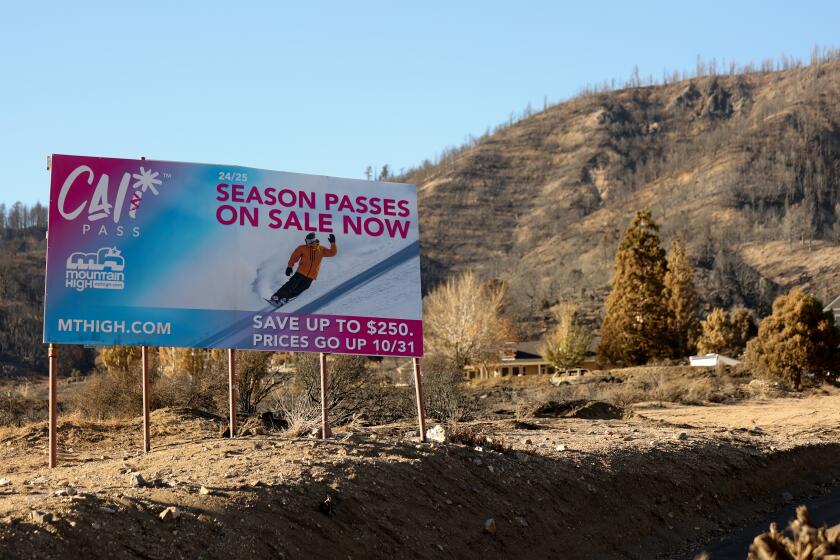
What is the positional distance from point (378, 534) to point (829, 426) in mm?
20318

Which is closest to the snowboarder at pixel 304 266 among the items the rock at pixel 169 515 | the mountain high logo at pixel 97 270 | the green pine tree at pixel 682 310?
the mountain high logo at pixel 97 270

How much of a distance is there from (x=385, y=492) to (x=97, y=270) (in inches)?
199

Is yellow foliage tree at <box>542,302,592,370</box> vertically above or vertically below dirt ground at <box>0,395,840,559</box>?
above

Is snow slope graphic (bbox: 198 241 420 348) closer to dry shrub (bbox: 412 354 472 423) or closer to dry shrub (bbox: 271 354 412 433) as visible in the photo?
dry shrub (bbox: 271 354 412 433)

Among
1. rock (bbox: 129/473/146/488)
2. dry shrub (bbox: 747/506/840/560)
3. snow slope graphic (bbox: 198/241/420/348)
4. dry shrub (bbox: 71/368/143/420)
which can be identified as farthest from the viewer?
dry shrub (bbox: 71/368/143/420)

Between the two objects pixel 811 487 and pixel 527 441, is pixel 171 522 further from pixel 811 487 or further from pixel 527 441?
pixel 811 487

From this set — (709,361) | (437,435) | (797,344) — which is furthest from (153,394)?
(709,361)

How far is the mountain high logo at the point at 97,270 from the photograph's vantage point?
14.5 metres

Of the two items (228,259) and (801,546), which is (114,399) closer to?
(228,259)

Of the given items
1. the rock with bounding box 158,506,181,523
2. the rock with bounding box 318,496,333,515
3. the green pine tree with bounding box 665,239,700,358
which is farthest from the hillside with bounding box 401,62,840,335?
the rock with bounding box 158,506,181,523

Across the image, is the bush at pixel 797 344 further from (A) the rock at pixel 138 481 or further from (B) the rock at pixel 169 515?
(B) the rock at pixel 169 515

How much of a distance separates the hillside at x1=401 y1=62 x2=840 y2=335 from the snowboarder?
8050cm

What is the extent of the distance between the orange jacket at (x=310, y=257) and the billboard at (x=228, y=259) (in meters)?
0.02

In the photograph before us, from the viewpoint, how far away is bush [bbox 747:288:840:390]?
150ft
